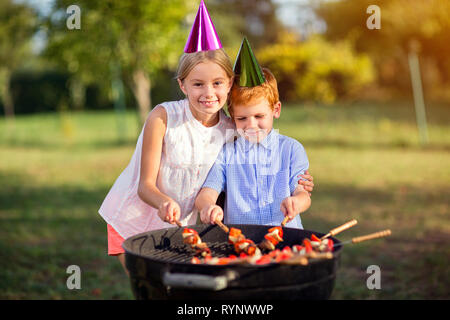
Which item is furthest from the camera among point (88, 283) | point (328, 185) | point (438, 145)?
point (438, 145)

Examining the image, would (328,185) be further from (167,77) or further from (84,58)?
(167,77)

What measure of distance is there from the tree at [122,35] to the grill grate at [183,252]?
19.4 feet

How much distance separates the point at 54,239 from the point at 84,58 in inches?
212

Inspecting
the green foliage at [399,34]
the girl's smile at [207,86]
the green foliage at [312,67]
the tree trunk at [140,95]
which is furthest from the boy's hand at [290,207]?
the green foliage at [399,34]

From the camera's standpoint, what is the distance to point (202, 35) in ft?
7.69

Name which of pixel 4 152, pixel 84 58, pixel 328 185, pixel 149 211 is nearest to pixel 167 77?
pixel 4 152

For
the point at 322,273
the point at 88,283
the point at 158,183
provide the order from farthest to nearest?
the point at 88,283
the point at 158,183
the point at 322,273

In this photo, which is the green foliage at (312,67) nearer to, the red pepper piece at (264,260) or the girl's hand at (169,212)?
the girl's hand at (169,212)

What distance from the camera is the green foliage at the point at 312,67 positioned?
12.9 m

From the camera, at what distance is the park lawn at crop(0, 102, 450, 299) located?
14.5ft

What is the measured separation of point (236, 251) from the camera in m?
2.12

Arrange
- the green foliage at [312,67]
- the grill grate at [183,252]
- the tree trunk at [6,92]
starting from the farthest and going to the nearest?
the tree trunk at [6,92]
the green foliage at [312,67]
the grill grate at [183,252]

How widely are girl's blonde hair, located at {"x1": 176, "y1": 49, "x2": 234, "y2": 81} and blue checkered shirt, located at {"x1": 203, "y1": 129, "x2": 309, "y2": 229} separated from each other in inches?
13.7

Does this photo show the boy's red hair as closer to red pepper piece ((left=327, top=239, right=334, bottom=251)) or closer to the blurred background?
red pepper piece ((left=327, top=239, right=334, bottom=251))
